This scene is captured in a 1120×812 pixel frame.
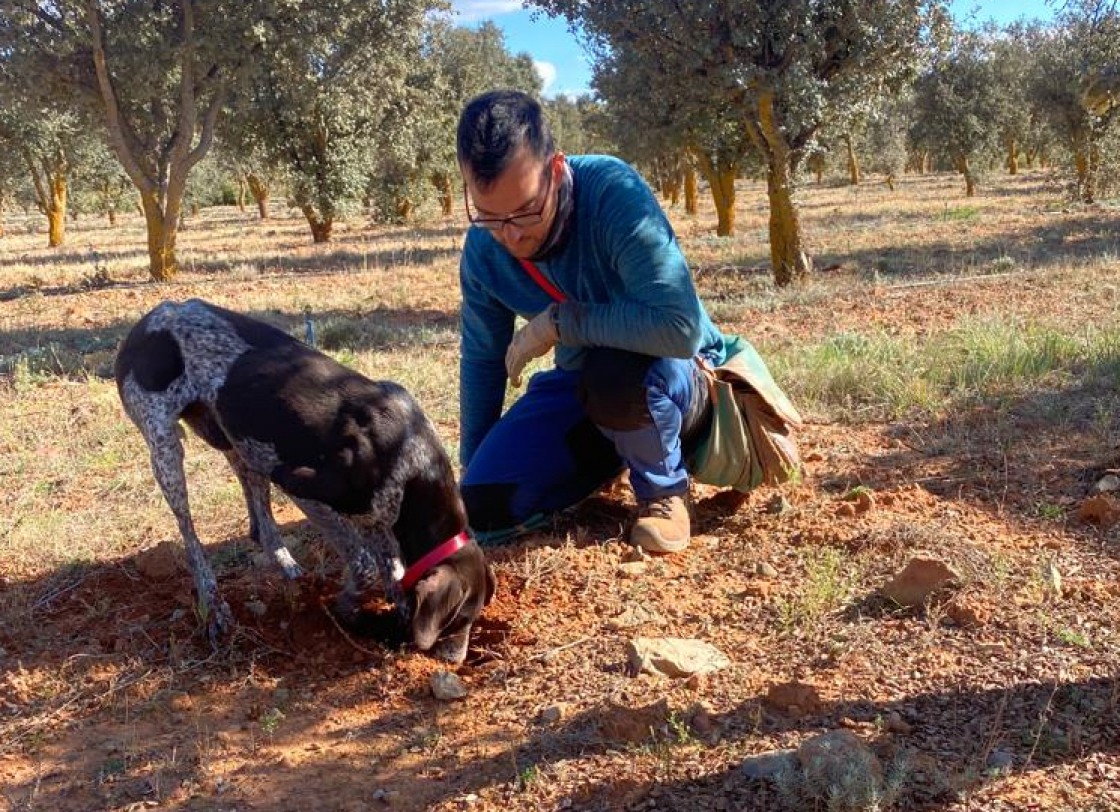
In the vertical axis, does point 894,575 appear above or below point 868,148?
below

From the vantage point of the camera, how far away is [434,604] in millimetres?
3057

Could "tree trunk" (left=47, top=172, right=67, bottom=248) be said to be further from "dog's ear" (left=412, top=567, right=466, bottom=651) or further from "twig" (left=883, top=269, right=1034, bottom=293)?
"dog's ear" (left=412, top=567, right=466, bottom=651)

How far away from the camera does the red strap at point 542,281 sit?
145 inches

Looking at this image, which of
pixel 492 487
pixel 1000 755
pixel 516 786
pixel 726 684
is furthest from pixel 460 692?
pixel 1000 755

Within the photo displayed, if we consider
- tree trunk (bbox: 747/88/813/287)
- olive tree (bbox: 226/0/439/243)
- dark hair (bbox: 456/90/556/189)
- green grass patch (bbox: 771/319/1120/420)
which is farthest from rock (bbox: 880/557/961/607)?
olive tree (bbox: 226/0/439/243)

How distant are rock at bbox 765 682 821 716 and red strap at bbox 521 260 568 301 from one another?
171 cm

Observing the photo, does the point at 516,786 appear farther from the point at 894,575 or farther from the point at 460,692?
the point at 894,575

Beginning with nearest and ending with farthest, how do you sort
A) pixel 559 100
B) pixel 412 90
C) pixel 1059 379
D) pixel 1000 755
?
pixel 1000 755
pixel 1059 379
pixel 412 90
pixel 559 100

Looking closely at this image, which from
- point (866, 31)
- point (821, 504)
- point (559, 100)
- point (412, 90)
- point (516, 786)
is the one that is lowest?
point (516, 786)

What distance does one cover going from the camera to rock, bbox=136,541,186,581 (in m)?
3.95

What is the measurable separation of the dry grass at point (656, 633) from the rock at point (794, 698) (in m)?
0.03

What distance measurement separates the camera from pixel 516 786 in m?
2.46

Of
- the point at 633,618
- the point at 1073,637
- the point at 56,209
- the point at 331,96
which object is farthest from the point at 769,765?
the point at 56,209

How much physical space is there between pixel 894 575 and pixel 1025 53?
3318 centimetres
